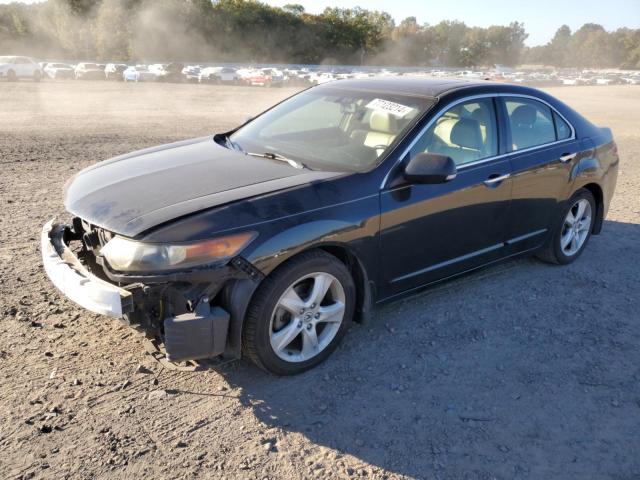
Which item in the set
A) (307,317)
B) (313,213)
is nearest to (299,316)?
(307,317)

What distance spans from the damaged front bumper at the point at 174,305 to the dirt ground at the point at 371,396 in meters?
0.38

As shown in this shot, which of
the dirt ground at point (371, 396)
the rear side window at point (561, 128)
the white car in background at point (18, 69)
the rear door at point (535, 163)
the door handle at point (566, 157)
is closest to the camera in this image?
the dirt ground at point (371, 396)

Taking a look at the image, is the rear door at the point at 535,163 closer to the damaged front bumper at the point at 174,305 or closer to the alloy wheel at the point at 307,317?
the alloy wheel at the point at 307,317

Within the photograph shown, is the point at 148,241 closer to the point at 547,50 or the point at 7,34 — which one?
the point at 7,34

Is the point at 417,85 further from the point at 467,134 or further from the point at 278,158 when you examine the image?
the point at 278,158

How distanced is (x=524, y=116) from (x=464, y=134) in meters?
0.80

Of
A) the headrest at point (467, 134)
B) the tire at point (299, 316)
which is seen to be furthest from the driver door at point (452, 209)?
the tire at point (299, 316)

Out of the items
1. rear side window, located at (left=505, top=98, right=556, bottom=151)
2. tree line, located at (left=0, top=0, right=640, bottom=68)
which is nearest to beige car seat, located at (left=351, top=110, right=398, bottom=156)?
rear side window, located at (left=505, top=98, right=556, bottom=151)

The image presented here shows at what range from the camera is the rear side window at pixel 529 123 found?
14.8 feet

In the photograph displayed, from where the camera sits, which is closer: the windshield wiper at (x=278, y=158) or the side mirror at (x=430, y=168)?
the side mirror at (x=430, y=168)

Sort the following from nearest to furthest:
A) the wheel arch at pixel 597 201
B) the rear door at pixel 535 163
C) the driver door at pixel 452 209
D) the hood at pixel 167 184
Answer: the hood at pixel 167 184 < the driver door at pixel 452 209 < the rear door at pixel 535 163 < the wheel arch at pixel 597 201

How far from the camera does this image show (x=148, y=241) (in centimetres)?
290

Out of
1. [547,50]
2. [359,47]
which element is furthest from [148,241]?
[547,50]

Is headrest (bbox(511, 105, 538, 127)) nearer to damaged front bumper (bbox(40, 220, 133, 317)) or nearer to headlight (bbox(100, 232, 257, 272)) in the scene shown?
headlight (bbox(100, 232, 257, 272))
